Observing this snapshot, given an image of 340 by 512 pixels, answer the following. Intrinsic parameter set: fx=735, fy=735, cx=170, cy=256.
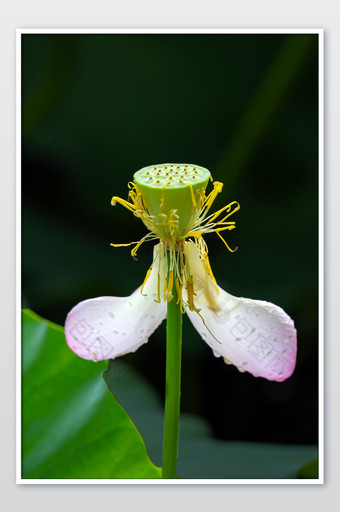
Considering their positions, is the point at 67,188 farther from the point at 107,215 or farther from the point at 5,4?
the point at 5,4

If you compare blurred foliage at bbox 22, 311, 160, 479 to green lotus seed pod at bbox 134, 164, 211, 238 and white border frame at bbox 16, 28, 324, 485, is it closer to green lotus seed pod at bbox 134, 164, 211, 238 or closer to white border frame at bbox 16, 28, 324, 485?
white border frame at bbox 16, 28, 324, 485

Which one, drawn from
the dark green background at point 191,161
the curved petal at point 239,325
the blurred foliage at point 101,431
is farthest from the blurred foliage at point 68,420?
the curved petal at point 239,325

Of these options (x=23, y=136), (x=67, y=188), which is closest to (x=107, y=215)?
(x=67, y=188)

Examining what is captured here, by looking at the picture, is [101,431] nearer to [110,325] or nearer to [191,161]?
[110,325]

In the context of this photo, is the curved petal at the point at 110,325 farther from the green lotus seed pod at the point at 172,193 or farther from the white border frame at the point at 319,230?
the white border frame at the point at 319,230

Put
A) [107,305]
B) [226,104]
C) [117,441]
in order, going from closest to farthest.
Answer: [107,305] → [117,441] → [226,104]

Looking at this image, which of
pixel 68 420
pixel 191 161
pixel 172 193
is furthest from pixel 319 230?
pixel 68 420

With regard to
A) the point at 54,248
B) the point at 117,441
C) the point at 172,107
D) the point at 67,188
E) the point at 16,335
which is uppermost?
the point at 172,107
